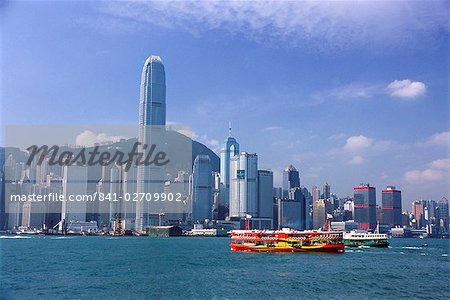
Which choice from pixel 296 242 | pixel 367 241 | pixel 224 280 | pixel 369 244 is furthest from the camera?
pixel 367 241

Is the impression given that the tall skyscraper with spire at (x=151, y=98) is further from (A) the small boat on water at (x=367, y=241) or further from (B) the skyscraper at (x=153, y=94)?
(A) the small boat on water at (x=367, y=241)

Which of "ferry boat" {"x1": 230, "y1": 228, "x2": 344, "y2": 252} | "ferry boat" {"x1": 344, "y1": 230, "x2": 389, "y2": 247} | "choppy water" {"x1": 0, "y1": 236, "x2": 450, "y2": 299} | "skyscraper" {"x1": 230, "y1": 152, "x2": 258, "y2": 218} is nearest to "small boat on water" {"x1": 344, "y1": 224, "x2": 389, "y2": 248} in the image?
"ferry boat" {"x1": 344, "y1": 230, "x2": 389, "y2": 247}

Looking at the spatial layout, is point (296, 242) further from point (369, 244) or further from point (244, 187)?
point (244, 187)

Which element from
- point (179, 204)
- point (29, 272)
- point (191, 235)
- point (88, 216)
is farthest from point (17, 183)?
point (29, 272)

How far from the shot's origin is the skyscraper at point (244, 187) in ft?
287

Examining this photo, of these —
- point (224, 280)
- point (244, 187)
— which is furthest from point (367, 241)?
point (244, 187)

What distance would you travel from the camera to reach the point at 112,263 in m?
20.4

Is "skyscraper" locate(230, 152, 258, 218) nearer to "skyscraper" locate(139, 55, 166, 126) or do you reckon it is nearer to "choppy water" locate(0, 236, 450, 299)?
"skyscraper" locate(139, 55, 166, 126)

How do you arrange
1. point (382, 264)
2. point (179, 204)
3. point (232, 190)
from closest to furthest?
1. point (382, 264)
2. point (179, 204)
3. point (232, 190)

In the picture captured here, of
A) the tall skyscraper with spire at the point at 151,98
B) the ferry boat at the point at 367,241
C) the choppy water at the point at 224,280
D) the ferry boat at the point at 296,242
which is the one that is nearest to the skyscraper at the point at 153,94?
the tall skyscraper with spire at the point at 151,98

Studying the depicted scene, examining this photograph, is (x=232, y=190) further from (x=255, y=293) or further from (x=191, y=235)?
(x=255, y=293)

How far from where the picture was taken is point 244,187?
8925 centimetres

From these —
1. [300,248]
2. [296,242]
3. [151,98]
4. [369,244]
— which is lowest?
[369,244]

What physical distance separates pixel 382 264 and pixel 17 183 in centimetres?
4375
